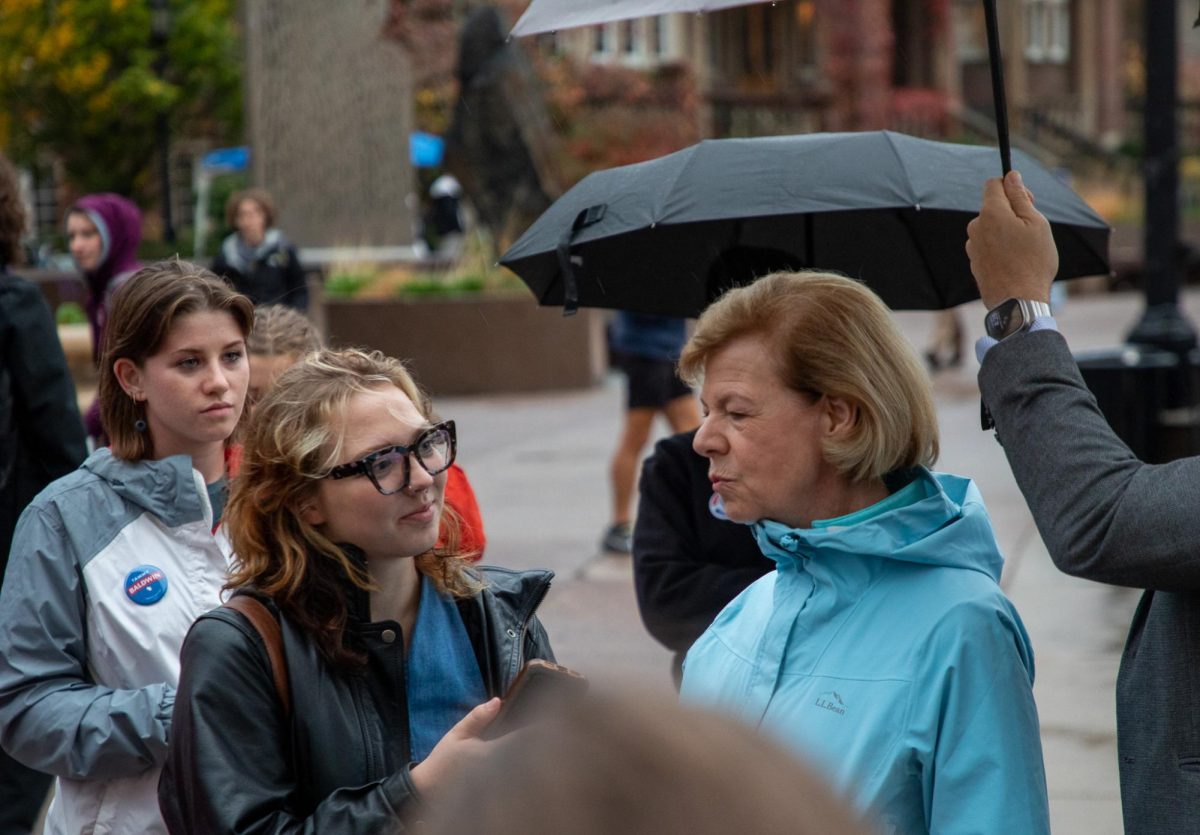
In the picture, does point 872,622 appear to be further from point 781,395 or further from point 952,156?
point 952,156

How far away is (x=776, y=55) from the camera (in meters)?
39.7

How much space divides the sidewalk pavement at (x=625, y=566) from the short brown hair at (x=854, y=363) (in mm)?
Result: 844

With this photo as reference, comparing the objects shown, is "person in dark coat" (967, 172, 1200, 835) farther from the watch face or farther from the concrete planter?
the concrete planter

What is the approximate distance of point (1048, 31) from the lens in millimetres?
46812

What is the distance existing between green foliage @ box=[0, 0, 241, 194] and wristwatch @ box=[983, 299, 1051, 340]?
3161cm

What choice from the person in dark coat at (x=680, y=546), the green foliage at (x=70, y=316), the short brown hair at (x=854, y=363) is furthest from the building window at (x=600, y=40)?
the short brown hair at (x=854, y=363)

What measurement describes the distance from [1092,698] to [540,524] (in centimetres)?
445

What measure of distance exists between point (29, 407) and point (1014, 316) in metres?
3.20

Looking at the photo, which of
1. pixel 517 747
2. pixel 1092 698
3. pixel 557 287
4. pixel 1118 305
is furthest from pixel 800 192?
pixel 1118 305

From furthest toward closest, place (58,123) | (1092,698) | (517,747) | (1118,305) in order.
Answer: (58,123) < (1118,305) < (1092,698) < (517,747)

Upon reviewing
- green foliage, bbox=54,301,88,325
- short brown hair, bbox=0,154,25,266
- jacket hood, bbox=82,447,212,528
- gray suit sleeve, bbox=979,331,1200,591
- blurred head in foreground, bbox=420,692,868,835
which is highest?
short brown hair, bbox=0,154,25,266

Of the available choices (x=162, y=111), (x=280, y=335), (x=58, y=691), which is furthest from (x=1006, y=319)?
(x=162, y=111)

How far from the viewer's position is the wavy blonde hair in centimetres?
246

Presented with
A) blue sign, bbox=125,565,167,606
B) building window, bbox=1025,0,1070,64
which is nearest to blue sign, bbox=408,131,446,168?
→ building window, bbox=1025,0,1070,64
